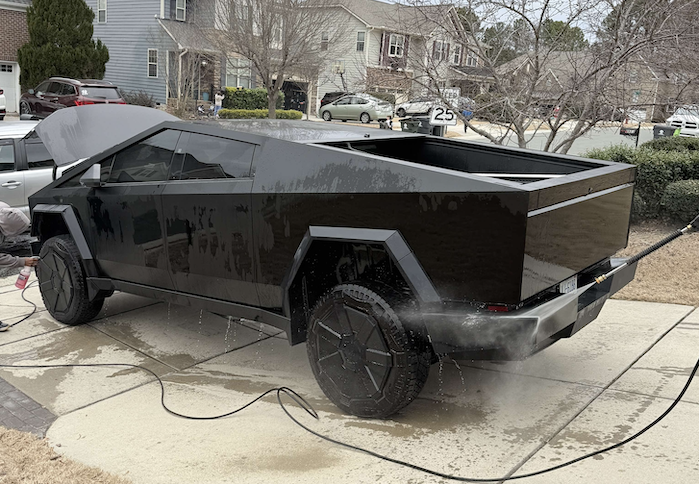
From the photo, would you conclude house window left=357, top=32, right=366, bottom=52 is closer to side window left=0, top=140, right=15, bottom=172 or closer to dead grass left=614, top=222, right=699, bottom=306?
side window left=0, top=140, right=15, bottom=172

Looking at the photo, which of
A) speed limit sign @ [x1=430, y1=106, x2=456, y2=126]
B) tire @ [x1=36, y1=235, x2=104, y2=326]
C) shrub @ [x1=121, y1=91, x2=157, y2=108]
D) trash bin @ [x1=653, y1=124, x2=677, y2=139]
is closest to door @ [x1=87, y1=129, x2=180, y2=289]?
tire @ [x1=36, y1=235, x2=104, y2=326]

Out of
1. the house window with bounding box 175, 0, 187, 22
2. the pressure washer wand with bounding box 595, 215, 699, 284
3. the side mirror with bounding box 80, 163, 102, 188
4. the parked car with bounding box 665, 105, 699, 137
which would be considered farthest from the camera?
the house window with bounding box 175, 0, 187, 22

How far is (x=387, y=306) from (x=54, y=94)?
23.4 m

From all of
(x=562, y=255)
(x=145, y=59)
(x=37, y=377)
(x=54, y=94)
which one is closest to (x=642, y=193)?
(x=562, y=255)

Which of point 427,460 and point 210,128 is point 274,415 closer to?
point 427,460

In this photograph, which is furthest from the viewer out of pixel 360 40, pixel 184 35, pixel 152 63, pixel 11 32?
pixel 360 40

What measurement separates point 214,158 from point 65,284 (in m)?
2.04

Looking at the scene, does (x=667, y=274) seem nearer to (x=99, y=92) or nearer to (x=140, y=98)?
(x=99, y=92)

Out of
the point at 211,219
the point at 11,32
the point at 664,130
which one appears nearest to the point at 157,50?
the point at 11,32

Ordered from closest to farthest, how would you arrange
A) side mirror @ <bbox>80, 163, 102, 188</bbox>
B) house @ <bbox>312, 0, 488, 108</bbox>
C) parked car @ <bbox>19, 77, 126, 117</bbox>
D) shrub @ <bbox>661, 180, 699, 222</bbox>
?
side mirror @ <bbox>80, 163, 102, 188</bbox>
house @ <bbox>312, 0, 488, 108</bbox>
shrub @ <bbox>661, 180, 699, 222</bbox>
parked car @ <bbox>19, 77, 126, 117</bbox>

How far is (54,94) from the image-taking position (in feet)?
78.7

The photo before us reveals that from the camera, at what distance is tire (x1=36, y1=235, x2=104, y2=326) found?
5.73 m

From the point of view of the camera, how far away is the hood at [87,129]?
6449mm

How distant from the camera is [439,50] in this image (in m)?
9.20
